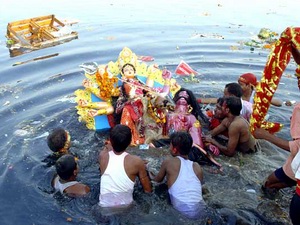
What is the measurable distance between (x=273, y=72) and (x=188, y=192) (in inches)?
75.8

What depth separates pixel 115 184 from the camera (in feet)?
14.6

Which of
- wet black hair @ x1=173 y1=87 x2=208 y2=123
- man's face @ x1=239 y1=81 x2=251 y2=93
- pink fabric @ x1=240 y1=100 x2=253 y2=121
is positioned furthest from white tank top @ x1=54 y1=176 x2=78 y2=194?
man's face @ x1=239 y1=81 x2=251 y2=93

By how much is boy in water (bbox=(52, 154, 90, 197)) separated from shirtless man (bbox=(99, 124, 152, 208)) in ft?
1.48

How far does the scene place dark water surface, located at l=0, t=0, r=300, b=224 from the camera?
4.77 meters

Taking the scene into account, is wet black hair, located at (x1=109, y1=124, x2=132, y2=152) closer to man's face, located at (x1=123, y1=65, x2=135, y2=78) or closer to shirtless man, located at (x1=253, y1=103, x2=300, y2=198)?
shirtless man, located at (x1=253, y1=103, x2=300, y2=198)

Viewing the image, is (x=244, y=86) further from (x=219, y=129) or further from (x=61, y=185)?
(x=61, y=185)

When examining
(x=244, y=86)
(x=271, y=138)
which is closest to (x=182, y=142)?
(x=271, y=138)

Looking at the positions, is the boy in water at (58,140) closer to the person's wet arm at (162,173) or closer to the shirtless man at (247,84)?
the person's wet arm at (162,173)

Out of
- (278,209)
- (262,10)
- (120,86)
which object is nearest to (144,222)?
(278,209)

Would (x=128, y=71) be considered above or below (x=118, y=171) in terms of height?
above

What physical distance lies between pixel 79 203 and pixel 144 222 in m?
1.02

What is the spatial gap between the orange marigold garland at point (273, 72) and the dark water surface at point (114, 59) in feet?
5.19

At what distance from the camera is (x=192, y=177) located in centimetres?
445

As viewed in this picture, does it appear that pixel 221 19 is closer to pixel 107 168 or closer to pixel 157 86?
pixel 157 86
